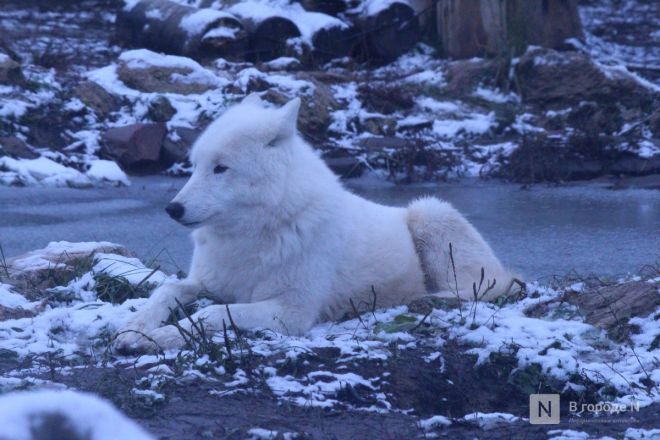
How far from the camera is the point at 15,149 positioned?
9.86 meters

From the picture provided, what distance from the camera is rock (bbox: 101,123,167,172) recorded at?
9.98m

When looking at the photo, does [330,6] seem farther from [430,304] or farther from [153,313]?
Result: [153,313]

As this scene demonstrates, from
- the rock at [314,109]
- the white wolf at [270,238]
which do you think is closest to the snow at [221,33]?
the rock at [314,109]

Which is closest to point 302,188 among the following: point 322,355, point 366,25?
point 322,355

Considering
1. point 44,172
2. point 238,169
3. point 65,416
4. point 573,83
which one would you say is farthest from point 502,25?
point 65,416

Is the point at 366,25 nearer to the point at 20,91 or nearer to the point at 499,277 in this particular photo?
the point at 20,91

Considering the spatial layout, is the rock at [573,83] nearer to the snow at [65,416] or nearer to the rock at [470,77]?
the rock at [470,77]

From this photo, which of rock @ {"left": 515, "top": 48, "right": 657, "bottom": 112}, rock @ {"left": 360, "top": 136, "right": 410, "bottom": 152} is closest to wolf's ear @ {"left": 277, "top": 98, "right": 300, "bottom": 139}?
rock @ {"left": 360, "top": 136, "right": 410, "bottom": 152}

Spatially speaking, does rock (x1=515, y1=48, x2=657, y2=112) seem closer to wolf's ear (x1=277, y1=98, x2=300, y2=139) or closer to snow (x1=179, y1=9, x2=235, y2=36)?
snow (x1=179, y1=9, x2=235, y2=36)

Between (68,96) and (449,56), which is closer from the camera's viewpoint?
(68,96)

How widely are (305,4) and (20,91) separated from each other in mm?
5358

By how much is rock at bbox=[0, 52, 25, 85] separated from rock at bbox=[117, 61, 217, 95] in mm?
1225

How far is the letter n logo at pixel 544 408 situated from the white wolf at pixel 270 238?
3.87 ft

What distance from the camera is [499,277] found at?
226 inches
